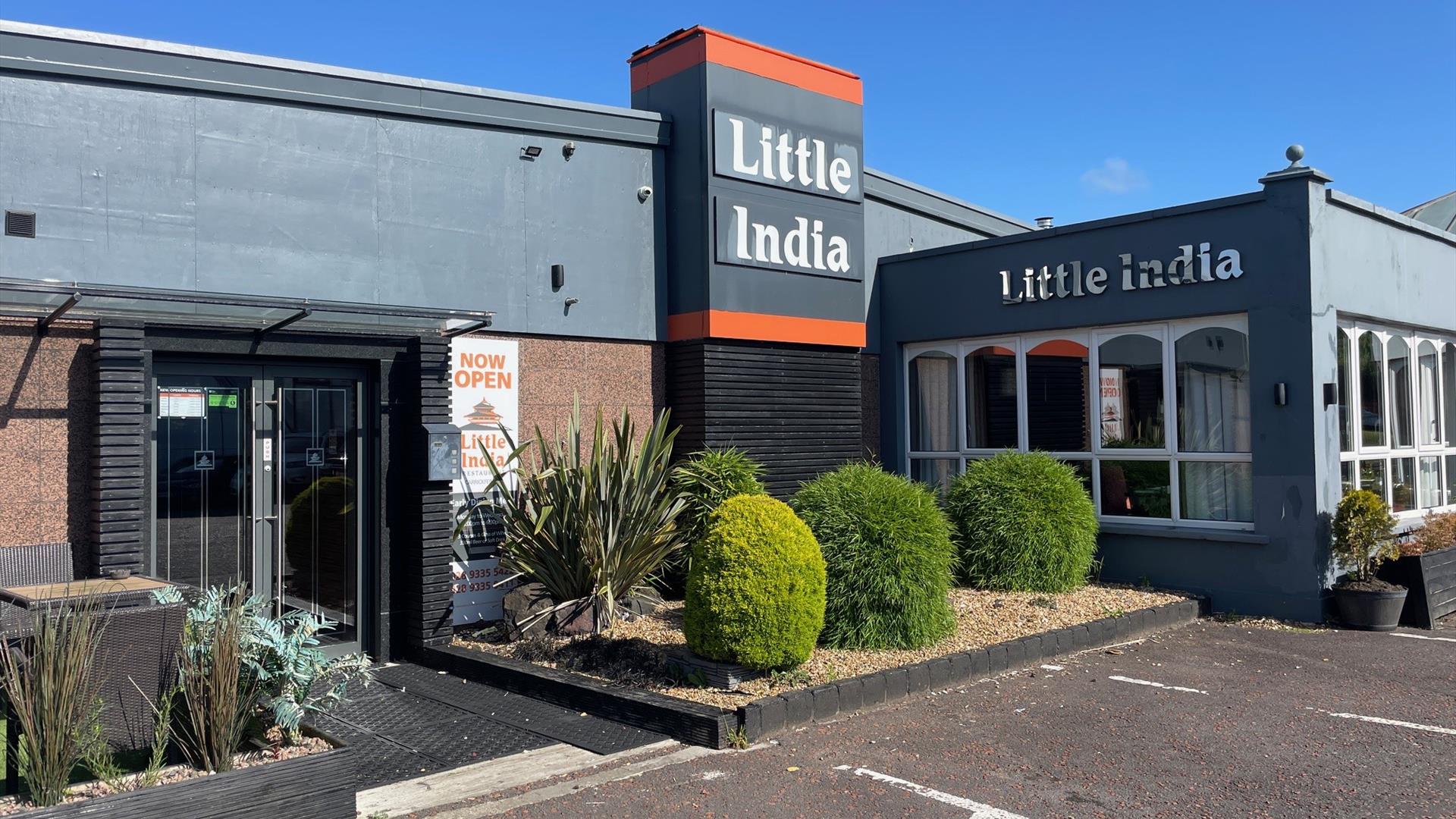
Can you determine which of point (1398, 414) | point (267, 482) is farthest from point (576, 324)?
point (1398, 414)

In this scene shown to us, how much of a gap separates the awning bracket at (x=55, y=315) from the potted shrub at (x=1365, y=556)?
9.58 meters

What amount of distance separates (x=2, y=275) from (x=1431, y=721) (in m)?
9.13

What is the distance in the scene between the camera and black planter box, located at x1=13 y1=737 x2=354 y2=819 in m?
3.88

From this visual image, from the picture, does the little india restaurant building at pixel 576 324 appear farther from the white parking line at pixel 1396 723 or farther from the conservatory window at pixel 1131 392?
the white parking line at pixel 1396 723

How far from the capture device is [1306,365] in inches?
364

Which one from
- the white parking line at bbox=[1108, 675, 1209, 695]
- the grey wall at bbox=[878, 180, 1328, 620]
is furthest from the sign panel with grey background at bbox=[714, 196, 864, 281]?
the white parking line at bbox=[1108, 675, 1209, 695]

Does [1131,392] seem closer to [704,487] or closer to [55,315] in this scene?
[704,487]

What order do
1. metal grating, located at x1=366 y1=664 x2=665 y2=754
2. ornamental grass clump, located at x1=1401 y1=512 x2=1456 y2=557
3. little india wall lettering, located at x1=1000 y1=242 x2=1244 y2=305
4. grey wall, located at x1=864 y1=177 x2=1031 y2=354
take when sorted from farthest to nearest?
grey wall, located at x1=864 y1=177 x2=1031 y2=354 → little india wall lettering, located at x1=1000 y1=242 x2=1244 y2=305 → ornamental grass clump, located at x1=1401 y1=512 x2=1456 y2=557 → metal grating, located at x1=366 y1=664 x2=665 y2=754

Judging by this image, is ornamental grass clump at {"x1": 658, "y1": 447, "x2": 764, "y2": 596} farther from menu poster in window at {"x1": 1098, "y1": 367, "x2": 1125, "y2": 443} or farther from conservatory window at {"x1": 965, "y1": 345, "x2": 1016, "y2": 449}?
menu poster in window at {"x1": 1098, "y1": 367, "x2": 1125, "y2": 443}

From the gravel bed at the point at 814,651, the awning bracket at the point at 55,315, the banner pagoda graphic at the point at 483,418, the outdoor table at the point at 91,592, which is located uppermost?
the awning bracket at the point at 55,315

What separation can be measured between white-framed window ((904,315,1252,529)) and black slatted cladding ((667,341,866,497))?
1.34m

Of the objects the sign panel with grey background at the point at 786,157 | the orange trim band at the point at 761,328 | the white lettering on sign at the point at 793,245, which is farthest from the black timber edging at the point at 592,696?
the sign panel with grey background at the point at 786,157

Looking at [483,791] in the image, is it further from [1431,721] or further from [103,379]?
[1431,721]

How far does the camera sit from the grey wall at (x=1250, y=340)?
928 centimetres
